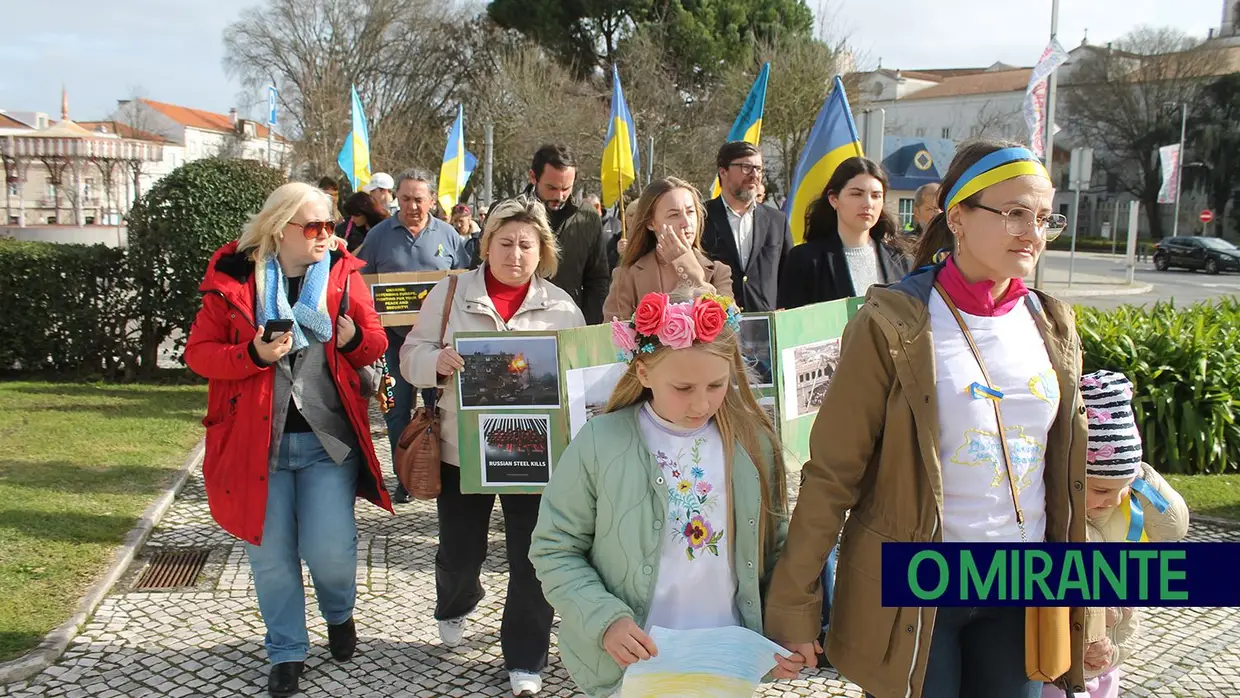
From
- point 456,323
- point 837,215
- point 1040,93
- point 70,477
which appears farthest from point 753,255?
point 1040,93

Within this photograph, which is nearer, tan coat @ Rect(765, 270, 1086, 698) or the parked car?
tan coat @ Rect(765, 270, 1086, 698)

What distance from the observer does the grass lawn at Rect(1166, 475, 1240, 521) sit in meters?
6.51

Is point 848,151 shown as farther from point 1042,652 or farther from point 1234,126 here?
point 1234,126

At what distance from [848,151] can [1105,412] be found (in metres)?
3.18

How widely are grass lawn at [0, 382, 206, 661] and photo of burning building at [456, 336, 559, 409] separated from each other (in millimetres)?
2282

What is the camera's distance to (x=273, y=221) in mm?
3955

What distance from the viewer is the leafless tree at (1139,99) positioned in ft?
219

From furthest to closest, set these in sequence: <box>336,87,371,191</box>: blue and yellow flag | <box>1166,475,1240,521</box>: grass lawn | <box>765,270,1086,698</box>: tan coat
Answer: <box>336,87,371,191</box>: blue and yellow flag → <box>1166,475,1240,521</box>: grass lawn → <box>765,270,1086,698</box>: tan coat

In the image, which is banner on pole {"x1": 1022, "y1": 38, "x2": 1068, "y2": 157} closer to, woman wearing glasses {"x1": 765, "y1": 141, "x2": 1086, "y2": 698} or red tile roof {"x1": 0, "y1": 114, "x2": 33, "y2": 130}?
woman wearing glasses {"x1": 765, "y1": 141, "x2": 1086, "y2": 698}

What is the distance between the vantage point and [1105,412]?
8.52 ft

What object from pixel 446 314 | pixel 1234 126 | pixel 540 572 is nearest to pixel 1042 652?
pixel 540 572

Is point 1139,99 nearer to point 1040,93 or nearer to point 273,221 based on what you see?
point 1040,93

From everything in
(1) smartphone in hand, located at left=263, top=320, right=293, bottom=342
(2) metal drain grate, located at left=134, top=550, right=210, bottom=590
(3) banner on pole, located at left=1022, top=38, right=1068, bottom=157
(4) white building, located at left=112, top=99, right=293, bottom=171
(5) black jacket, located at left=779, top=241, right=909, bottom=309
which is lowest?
(2) metal drain grate, located at left=134, top=550, right=210, bottom=590

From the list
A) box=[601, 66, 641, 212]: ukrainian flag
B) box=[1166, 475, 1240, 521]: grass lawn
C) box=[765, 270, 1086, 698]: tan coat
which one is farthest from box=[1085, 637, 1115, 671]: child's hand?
box=[601, 66, 641, 212]: ukrainian flag
